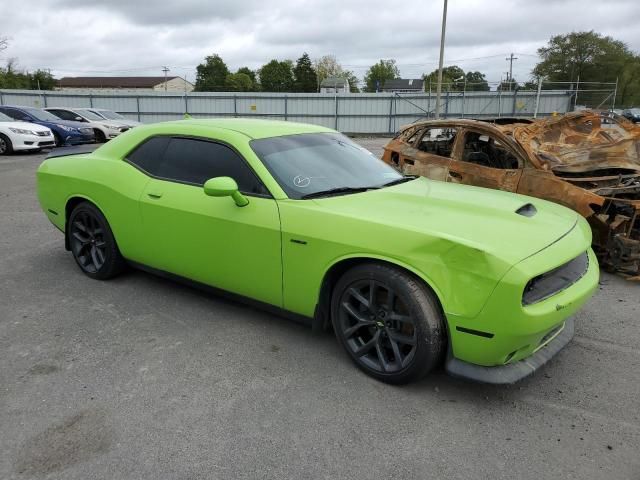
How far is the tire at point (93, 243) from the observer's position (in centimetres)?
452

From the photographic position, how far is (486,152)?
652cm

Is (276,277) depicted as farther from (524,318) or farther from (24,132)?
(24,132)

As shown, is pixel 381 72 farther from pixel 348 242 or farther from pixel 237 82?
pixel 348 242

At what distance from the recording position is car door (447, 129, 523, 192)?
596cm

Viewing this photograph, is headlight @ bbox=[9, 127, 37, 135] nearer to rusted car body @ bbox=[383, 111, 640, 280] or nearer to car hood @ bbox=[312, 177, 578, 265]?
rusted car body @ bbox=[383, 111, 640, 280]

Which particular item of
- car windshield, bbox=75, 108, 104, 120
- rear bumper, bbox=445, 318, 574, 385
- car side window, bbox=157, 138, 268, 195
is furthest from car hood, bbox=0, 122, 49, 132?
rear bumper, bbox=445, 318, 574, 385

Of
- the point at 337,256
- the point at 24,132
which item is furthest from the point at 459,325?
the point at 24,132

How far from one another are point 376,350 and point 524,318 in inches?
36.3

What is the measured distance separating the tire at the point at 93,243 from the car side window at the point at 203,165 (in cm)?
88

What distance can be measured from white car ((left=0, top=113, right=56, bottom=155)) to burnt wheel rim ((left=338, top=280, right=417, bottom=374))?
47.5 ft

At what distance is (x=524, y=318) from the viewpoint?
101 inches

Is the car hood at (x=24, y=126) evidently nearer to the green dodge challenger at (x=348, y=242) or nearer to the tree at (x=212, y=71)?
the green dodge challenger at (x=348, y=242)

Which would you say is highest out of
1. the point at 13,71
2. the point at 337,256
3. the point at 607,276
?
the point at 13,71

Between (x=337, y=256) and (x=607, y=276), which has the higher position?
(x=337, y=256)
